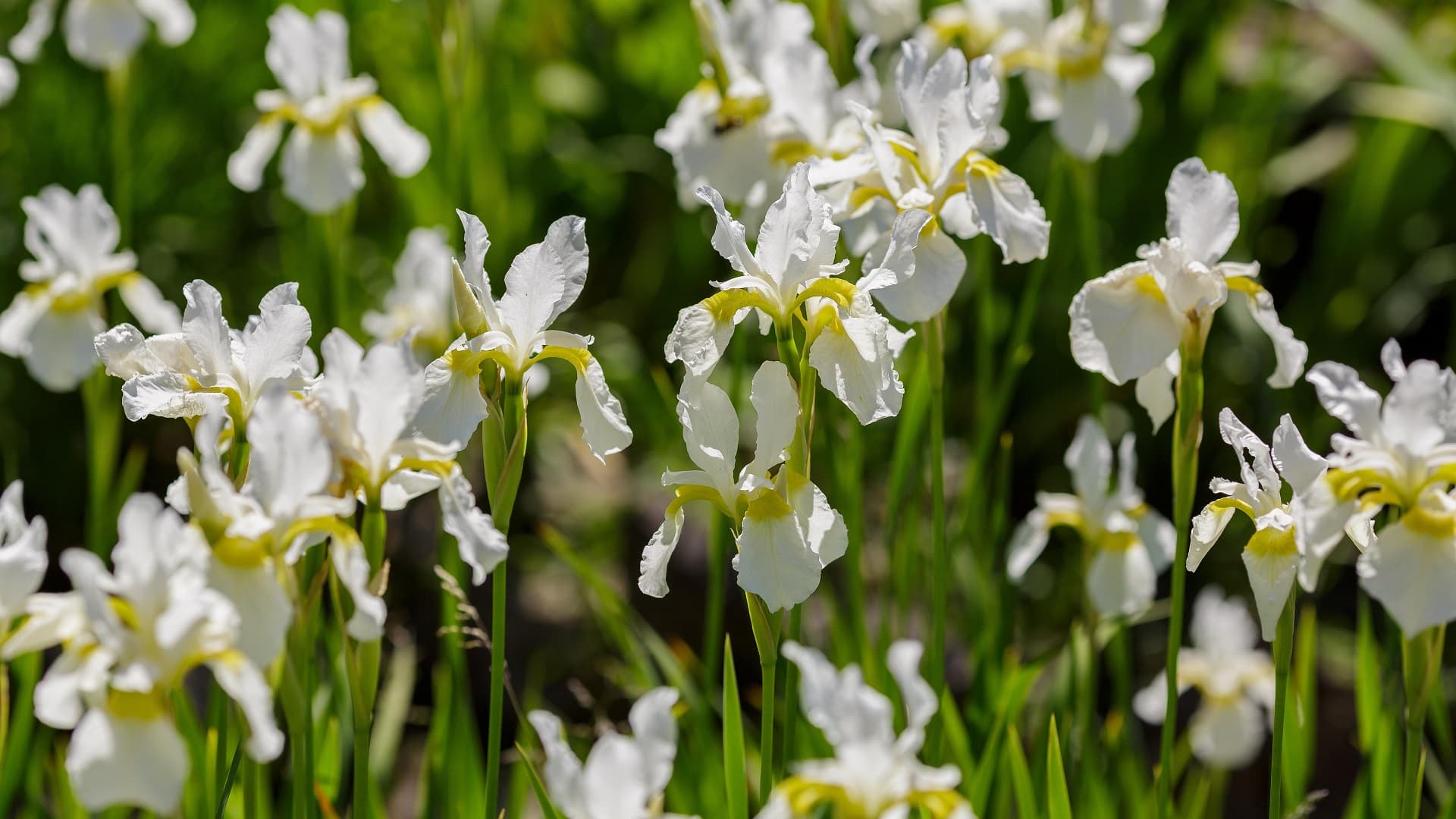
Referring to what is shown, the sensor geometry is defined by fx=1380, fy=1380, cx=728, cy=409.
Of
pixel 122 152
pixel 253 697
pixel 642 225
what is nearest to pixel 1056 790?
pixel 253 697

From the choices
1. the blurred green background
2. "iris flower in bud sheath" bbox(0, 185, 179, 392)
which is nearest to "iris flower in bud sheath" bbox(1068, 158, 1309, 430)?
"iris flower in bud sheath" bbox(0, 185, 179, 392)

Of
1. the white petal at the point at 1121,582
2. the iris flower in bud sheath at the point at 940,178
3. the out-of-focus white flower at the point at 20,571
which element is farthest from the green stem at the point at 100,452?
the white petal at the point at 1121,582

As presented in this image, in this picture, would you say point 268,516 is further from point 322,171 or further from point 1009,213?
point 322,171

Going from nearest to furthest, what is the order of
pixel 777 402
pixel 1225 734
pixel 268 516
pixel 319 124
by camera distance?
pixel 268 516
pixel 777 402
pixel 1225 734
pixel 319 124

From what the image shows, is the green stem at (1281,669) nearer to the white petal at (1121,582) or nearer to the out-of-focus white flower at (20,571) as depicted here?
the white petal at (1121,582)

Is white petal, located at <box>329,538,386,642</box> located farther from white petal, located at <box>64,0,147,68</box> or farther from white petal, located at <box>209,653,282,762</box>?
white petal, located at <box>64,0,147,68</box>

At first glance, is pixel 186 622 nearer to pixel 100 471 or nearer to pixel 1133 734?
pixel 100 471
